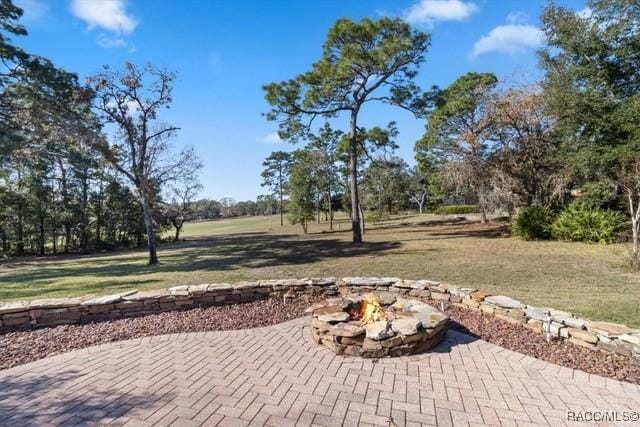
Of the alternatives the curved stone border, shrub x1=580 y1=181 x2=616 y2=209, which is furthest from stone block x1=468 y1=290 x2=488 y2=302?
shrub x1=580 y1=181 x2=616 y2=209

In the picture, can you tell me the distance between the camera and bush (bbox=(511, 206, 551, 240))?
1199cm

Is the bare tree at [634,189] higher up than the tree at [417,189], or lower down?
lower down

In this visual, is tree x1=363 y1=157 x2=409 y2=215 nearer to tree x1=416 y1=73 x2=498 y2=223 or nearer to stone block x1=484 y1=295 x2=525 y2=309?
tree x1=416 y1=73 x2=498 y2=223

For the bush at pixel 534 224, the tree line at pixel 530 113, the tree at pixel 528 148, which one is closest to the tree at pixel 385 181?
the tree line at pixel 530 113

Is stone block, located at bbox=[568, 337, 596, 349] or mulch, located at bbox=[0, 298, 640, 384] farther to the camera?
stone block, located at bbox=[568, 337, 596, 349]

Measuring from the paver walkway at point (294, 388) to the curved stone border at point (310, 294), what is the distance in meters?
0.58

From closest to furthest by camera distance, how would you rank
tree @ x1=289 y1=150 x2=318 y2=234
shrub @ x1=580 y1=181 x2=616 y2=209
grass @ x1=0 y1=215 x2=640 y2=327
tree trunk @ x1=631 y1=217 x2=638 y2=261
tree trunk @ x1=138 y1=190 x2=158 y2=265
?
1. grass @ x1=0 y1=215 x2=640 y2=327
2. tree trunk @ x1=631 y1=217 x2=638 y2=261
3. tree trunk @ x1=138 y1=190 x2=158 y2=265
4. shrub @ x1=580 y1=181 x2=616 y2=209
5. tree @ x1=289 y1=150 x2=318 y2=234

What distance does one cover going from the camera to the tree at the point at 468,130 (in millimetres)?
14930

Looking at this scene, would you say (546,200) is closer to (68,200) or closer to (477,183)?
(477,183)

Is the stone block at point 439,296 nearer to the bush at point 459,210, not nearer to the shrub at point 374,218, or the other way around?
the shrub at point 374,218

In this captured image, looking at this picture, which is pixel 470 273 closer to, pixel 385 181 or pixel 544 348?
pixel 544 348

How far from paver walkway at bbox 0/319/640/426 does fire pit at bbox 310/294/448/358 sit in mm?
107

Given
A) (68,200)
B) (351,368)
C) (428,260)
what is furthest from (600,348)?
(68,200)

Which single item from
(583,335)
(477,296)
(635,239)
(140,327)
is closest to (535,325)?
(583,335)
